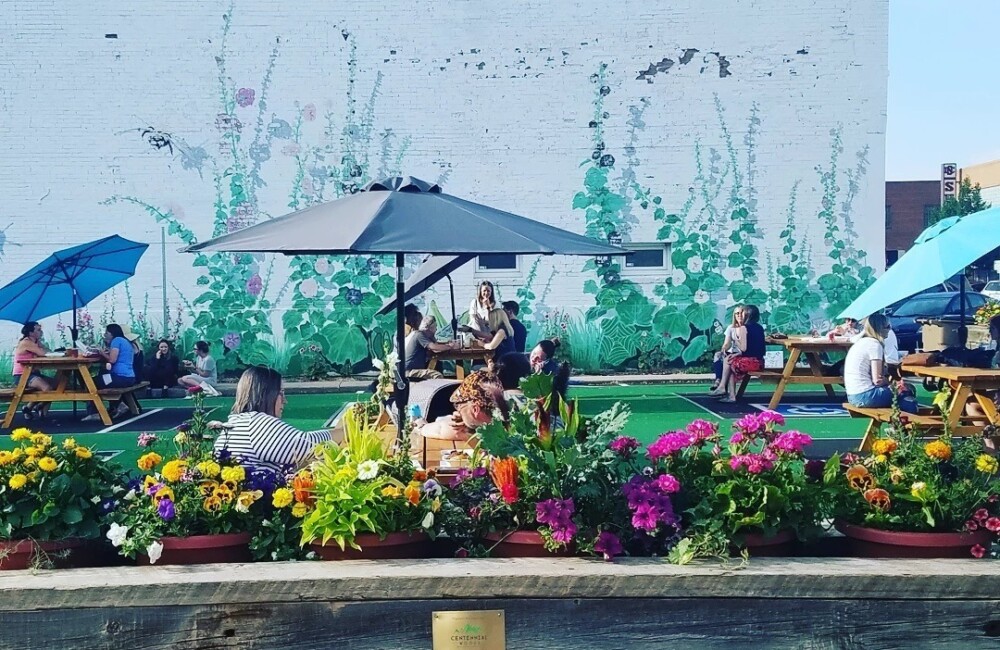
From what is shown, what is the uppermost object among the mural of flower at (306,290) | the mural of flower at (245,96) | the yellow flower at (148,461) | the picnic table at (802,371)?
the mural of flower at (245,96)

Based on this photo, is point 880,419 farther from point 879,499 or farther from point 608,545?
point 608,545

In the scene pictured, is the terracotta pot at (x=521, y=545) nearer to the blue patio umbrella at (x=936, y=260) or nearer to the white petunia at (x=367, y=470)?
the white petunia at (x=367, y=470)

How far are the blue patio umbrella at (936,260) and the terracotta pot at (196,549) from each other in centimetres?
508

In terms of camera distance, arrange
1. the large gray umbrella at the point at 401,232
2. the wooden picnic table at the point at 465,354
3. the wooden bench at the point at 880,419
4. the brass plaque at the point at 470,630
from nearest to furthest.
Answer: the brass plaque at the point at 470,630
the large gray umbrella at the point at 401,232
the wooden bench at the point at 880,419
the wooden picnic table at the point at 465,354

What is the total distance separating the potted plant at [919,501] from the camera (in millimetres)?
3662

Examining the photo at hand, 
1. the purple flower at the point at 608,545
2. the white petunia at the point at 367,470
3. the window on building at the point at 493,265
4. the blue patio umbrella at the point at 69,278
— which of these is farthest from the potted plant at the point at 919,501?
the window on building at the point at 493,265

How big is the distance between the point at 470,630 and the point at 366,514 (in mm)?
565

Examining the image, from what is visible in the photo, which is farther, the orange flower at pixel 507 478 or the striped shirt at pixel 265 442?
the striped shirt at pixel 265 442

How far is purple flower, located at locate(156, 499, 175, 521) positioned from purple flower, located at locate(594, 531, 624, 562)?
56.7 inches

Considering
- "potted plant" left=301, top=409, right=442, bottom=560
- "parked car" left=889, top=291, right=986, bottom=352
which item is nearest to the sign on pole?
"parked car" left=889, top=291, right=986, bottom=352

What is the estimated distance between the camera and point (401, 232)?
16.8ft

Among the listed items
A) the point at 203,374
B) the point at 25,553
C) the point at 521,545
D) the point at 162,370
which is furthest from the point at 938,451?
the point at 203,374

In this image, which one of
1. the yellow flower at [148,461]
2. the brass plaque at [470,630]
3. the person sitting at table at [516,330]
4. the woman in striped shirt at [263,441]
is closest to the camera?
the brass plaque at [470,630]

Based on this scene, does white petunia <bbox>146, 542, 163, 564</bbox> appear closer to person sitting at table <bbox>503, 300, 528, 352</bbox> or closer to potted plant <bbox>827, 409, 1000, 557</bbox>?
potted plant <bbox>827, 409, 1000, 557</bbox>
